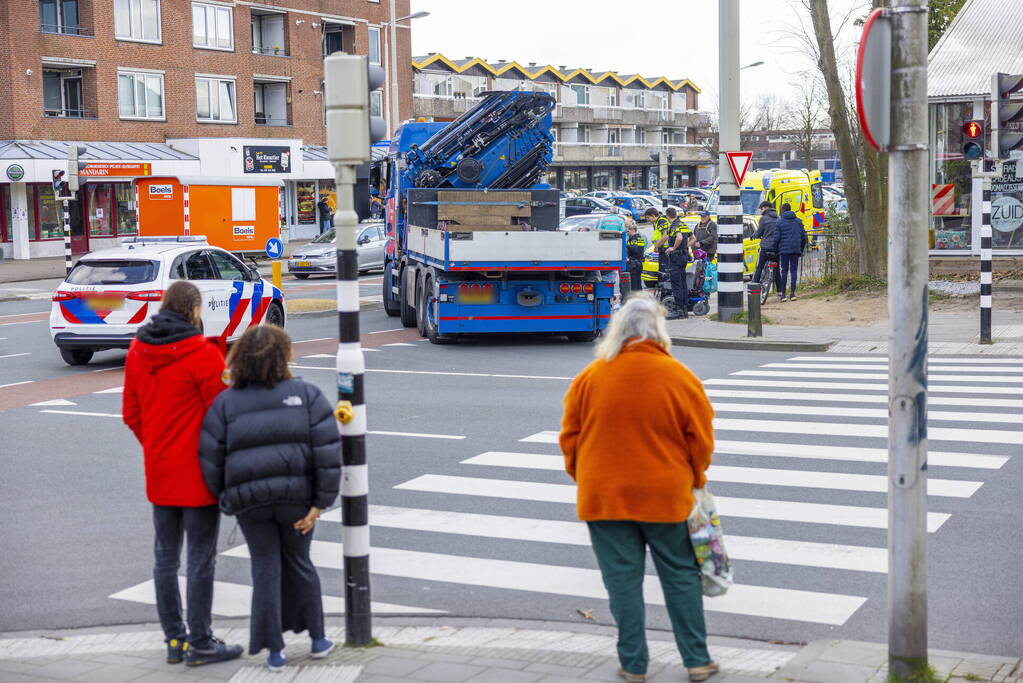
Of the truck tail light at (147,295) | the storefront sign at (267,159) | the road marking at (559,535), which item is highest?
the storefront sign at (267,159)

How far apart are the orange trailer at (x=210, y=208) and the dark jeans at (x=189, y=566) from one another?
34489mm

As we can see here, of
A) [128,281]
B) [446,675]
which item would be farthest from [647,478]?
[128,281]

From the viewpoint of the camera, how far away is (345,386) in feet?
18.8

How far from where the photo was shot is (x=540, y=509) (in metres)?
8.72

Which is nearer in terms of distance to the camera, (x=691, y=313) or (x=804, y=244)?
(x=691, y=313)

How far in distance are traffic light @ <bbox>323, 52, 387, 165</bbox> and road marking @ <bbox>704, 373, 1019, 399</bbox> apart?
8877 millimetres

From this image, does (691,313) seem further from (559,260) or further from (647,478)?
(647,478)

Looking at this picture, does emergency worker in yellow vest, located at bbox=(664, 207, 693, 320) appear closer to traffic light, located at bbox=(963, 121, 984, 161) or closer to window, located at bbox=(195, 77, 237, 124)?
traffic light, located at bbox=(963, 121, 984, 161)

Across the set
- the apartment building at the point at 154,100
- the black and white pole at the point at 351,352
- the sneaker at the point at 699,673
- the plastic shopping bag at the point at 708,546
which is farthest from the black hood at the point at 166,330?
the apartment building at the point at 154,100

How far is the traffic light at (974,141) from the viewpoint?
54.7ft

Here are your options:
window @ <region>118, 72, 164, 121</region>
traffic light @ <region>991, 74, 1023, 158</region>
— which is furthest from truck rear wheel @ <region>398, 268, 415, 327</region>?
window @ <region>118, 72, 164, 121</region>

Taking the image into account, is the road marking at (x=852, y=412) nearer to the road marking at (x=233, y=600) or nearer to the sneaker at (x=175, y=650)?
the road marking at (x=233, y=600)

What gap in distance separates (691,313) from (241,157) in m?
30.8

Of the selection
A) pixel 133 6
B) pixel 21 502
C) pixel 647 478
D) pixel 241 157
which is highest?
pixel 133 6
